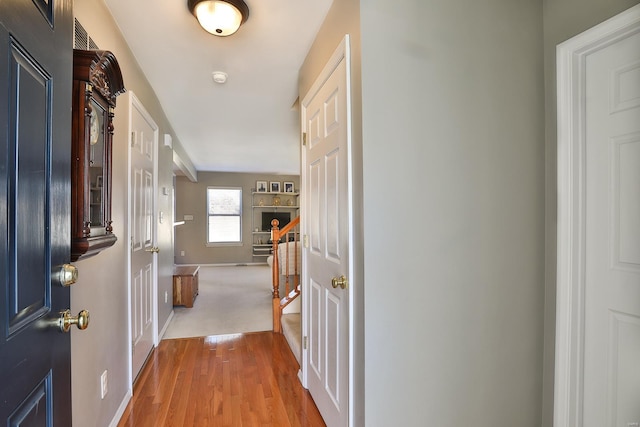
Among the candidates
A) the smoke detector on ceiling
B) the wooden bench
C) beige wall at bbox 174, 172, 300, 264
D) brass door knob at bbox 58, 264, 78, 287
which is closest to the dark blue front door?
brass door knob at bbox 58, 264, 78, 287

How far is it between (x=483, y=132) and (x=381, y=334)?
1061mm

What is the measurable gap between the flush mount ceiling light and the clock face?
74cm

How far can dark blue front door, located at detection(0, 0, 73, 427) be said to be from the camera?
24.2 inches

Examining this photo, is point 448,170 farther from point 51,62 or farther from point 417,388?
point 51,62

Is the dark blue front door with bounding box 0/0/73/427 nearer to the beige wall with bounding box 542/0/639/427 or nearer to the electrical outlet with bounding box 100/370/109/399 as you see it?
the electrical outlet with bounding box 100/370/109/399

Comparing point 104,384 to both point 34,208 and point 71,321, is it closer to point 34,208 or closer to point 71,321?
point 71,321

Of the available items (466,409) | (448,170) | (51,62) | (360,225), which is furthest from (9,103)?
(466,409)

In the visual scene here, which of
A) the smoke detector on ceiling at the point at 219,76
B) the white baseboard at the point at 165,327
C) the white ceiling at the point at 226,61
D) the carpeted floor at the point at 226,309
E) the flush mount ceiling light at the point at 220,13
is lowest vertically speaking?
the carpeted floor at the point at 226,309

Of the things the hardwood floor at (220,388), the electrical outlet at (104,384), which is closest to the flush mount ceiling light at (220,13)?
the electrical outlet at (104,384)

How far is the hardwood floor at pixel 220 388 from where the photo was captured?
6.40 feet

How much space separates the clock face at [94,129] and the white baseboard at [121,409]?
63.4 inches

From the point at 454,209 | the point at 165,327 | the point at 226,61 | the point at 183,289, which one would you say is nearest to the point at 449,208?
the point at 454,209

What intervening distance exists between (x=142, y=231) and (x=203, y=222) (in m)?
6.03

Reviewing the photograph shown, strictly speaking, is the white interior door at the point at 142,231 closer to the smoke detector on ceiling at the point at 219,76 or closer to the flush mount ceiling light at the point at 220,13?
the smoke detector on ceiling at the point at 219,76
